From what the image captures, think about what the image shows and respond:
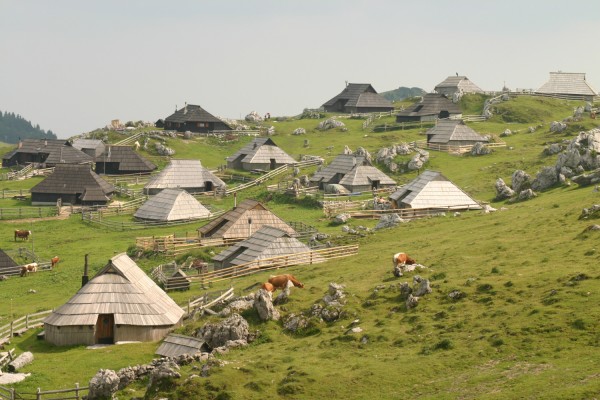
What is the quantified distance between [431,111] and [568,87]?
988 inches

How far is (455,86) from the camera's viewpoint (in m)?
146

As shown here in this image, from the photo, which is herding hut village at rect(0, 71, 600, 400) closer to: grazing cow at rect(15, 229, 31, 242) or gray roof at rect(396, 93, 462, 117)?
grazing cow at rect(15, 229, 31, 242)

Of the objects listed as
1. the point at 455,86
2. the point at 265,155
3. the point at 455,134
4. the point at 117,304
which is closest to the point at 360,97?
the point at 455,86

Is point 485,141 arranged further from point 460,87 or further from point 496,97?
point 460,87

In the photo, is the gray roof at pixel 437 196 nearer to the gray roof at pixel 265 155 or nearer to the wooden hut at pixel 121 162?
the gray roof at pixel 265 155

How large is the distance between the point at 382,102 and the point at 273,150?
42639mm

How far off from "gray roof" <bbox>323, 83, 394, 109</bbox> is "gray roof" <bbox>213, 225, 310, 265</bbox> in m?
87.5

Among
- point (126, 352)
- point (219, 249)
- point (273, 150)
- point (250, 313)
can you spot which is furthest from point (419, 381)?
point (273, 150)

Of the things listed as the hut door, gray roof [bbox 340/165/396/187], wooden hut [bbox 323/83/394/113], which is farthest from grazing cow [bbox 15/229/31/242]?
wooden hut [bbox 323/83/394/113]

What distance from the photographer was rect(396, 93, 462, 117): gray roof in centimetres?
12712

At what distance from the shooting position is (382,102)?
14488 centimetres

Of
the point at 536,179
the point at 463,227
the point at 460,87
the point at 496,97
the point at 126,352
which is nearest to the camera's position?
the point at 126,352

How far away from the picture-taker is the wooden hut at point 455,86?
145 m

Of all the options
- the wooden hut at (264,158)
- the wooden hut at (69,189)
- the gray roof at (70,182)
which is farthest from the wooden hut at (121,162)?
the wooden hut at (69,189)
